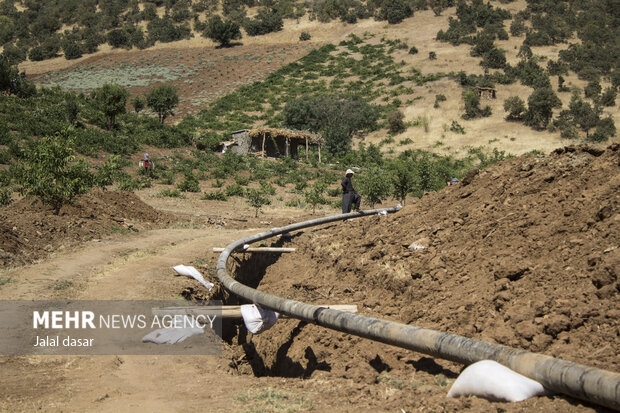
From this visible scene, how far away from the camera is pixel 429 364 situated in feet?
16.7

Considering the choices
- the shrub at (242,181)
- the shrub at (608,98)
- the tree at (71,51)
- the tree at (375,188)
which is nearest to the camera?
the tree at (375,188)

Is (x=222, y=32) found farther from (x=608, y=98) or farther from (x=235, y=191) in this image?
(x=235, y=191)

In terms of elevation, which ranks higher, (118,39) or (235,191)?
(118,39)

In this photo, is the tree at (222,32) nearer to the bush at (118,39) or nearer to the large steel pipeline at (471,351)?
the bush at (118,39)

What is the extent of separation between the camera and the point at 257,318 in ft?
20.8

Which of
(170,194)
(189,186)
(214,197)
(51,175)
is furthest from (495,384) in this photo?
(189,186)

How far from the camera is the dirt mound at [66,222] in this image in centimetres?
1026

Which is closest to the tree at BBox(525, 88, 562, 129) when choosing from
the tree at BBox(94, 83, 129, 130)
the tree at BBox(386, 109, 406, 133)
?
the tree at BBox(386, 109, 406, 133)

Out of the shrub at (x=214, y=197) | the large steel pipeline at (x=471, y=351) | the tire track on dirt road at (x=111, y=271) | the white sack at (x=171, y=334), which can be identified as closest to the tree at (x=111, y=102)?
the shrub at (x=214, y=197)

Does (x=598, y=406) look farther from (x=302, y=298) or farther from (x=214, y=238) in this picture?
(x=214, y=238)

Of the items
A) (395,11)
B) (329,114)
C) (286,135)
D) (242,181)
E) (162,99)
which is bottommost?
(329,114)

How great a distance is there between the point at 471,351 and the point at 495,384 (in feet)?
1.70

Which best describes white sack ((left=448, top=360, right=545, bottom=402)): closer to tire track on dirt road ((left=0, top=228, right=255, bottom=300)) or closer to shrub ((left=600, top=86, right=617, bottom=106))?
tire track on dirt road ((left=0, top=228, right=255, bottom=300))

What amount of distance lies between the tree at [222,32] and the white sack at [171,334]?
7811cm
